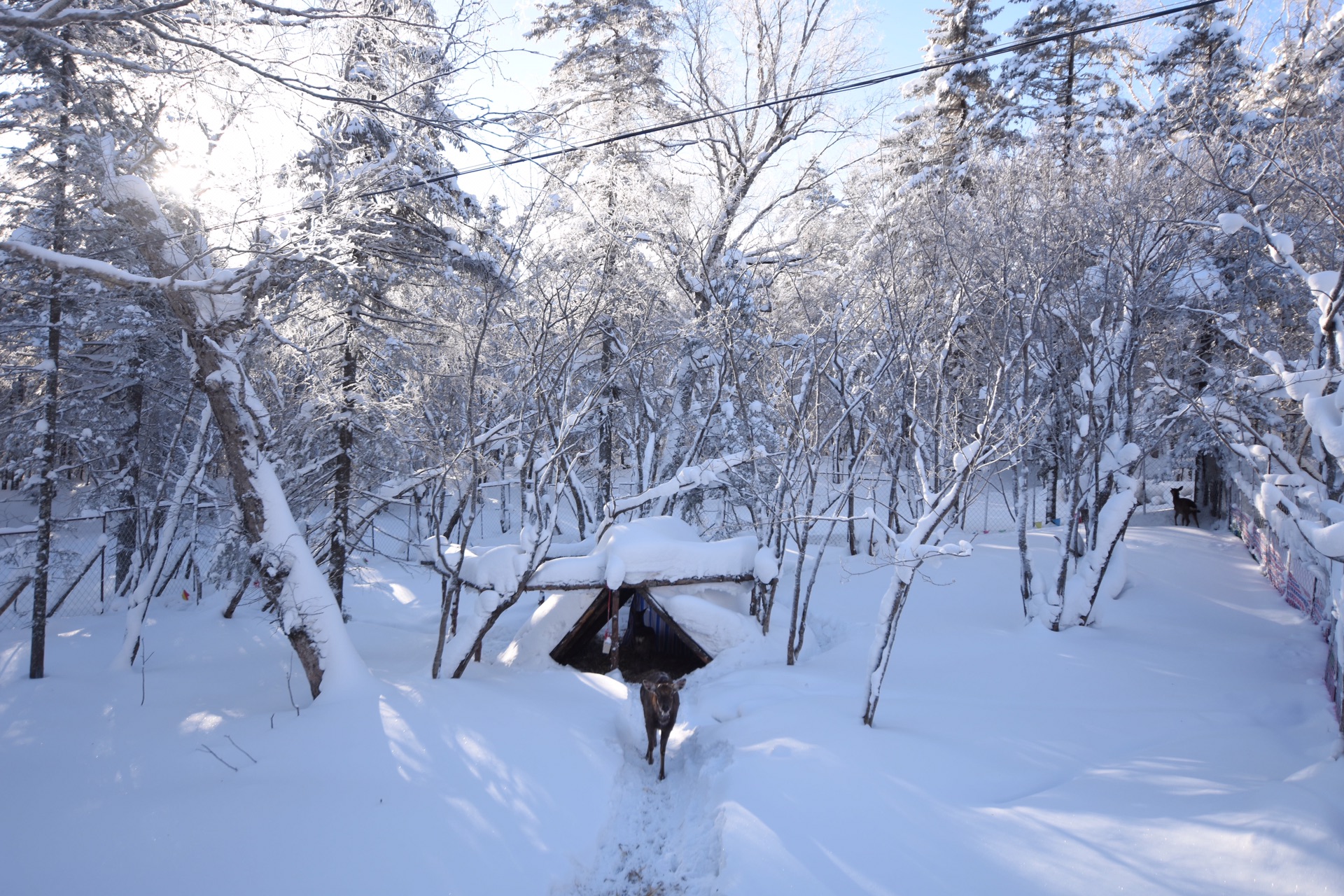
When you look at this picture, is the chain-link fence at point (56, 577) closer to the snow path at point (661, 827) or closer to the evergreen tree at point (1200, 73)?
the snow path at point (661, 827)

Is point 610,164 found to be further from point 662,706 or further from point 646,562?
point 662,706

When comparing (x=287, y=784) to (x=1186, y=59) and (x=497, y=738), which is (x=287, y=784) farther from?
(x=1186, y=59)

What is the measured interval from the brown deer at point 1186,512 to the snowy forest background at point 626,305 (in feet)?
4.91

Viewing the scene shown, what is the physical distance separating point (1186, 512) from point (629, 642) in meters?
16.7

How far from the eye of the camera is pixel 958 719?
6.66m

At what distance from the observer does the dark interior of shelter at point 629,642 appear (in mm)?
9672

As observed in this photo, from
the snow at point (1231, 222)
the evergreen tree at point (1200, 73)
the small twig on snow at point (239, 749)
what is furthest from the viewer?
the evergreen tree at point (1200, 73)

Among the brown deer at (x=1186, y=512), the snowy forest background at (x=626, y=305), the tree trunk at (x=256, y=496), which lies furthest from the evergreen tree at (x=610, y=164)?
the brown deer at (x=1186, y=512)

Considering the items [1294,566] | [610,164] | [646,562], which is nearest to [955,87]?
[610,164]

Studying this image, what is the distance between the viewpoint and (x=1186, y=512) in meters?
18.5

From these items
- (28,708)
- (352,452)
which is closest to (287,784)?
(28,708)

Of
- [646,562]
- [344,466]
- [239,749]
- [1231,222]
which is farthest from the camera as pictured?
[344,466]

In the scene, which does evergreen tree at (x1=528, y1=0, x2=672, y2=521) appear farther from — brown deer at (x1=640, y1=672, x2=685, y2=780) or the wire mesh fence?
brown deer at (x1=640, y1=672, x2=685, y2=780)

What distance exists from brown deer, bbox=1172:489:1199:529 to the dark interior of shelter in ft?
52.0
